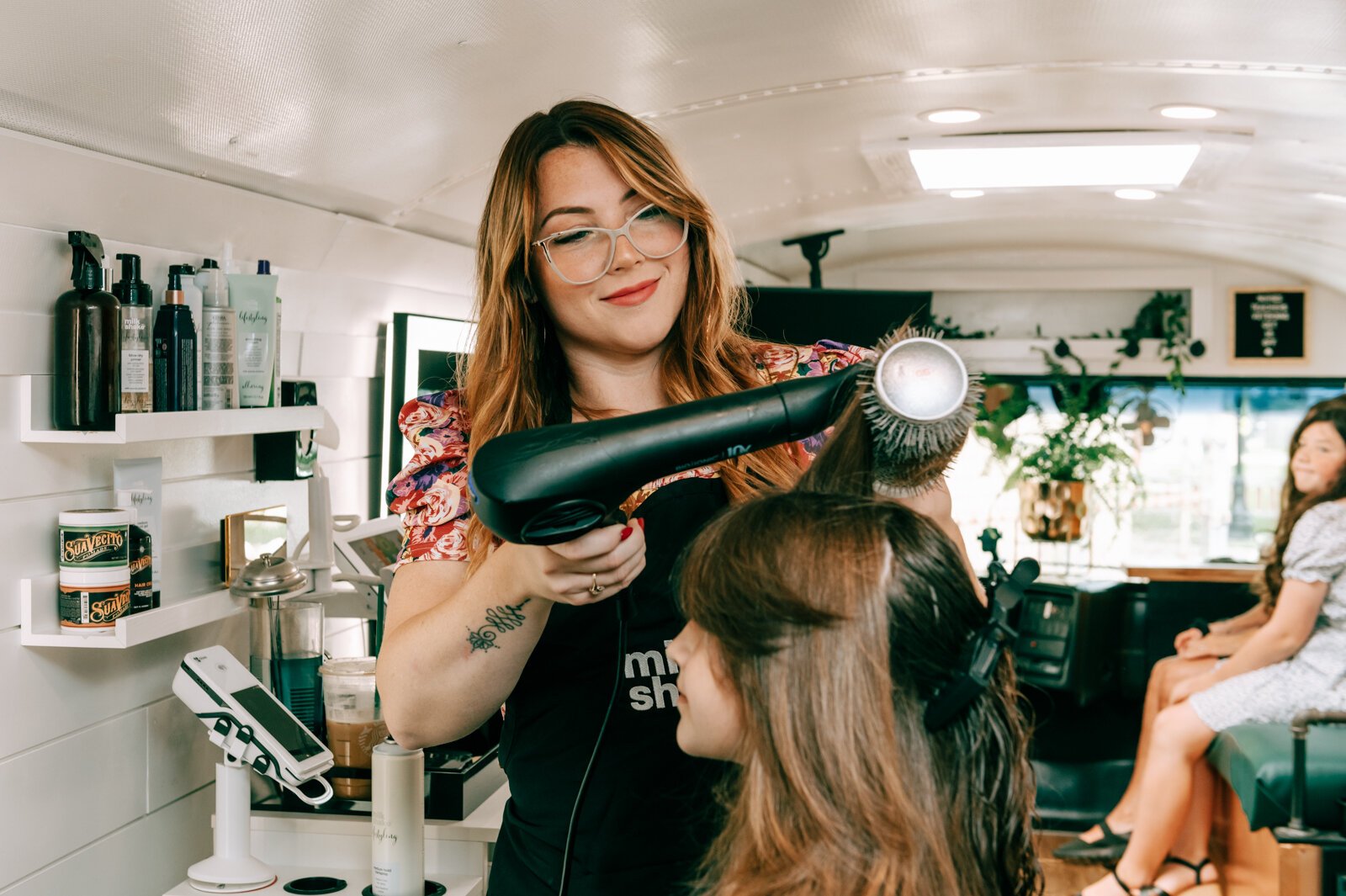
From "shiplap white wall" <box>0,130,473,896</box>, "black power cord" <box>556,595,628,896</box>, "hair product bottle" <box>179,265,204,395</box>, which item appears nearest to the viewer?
"black power cord" <box>556,595,628,896</box>

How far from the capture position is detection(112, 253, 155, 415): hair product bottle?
1.70 meters

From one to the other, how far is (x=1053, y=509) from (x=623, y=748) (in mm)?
4367

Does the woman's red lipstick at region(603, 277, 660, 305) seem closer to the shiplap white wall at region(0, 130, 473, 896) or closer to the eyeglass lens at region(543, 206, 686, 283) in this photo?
the eyeglass lens at region(543, 206, 686, 283)

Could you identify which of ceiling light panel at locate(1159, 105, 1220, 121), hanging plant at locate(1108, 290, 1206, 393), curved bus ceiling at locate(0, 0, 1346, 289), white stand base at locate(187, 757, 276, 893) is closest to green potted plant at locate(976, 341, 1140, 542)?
hanging plant at locate(1108, 290, 1206, 393)

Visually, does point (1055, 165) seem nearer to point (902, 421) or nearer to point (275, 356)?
point (275, 356)

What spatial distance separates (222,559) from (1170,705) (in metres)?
3.46

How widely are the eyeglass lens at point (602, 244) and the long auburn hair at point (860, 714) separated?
14.7 inches

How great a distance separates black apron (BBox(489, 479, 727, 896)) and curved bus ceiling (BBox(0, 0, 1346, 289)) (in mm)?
753

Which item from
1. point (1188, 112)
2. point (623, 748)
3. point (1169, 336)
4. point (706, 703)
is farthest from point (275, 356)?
point (1169, 336)

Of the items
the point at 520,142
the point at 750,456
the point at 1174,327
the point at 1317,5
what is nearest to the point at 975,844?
the point at 750,456

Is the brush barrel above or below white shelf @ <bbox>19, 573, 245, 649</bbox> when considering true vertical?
above

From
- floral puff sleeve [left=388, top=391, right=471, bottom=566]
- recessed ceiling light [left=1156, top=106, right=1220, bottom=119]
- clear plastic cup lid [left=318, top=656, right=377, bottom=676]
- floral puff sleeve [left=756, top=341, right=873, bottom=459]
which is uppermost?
recessed ceiling light [left=1156, top=106, right=1220, bottom=119]

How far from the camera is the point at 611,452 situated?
0.92m

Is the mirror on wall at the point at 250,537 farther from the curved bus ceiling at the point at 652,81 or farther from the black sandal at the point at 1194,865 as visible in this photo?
the black sandal at the point at 1194,865
